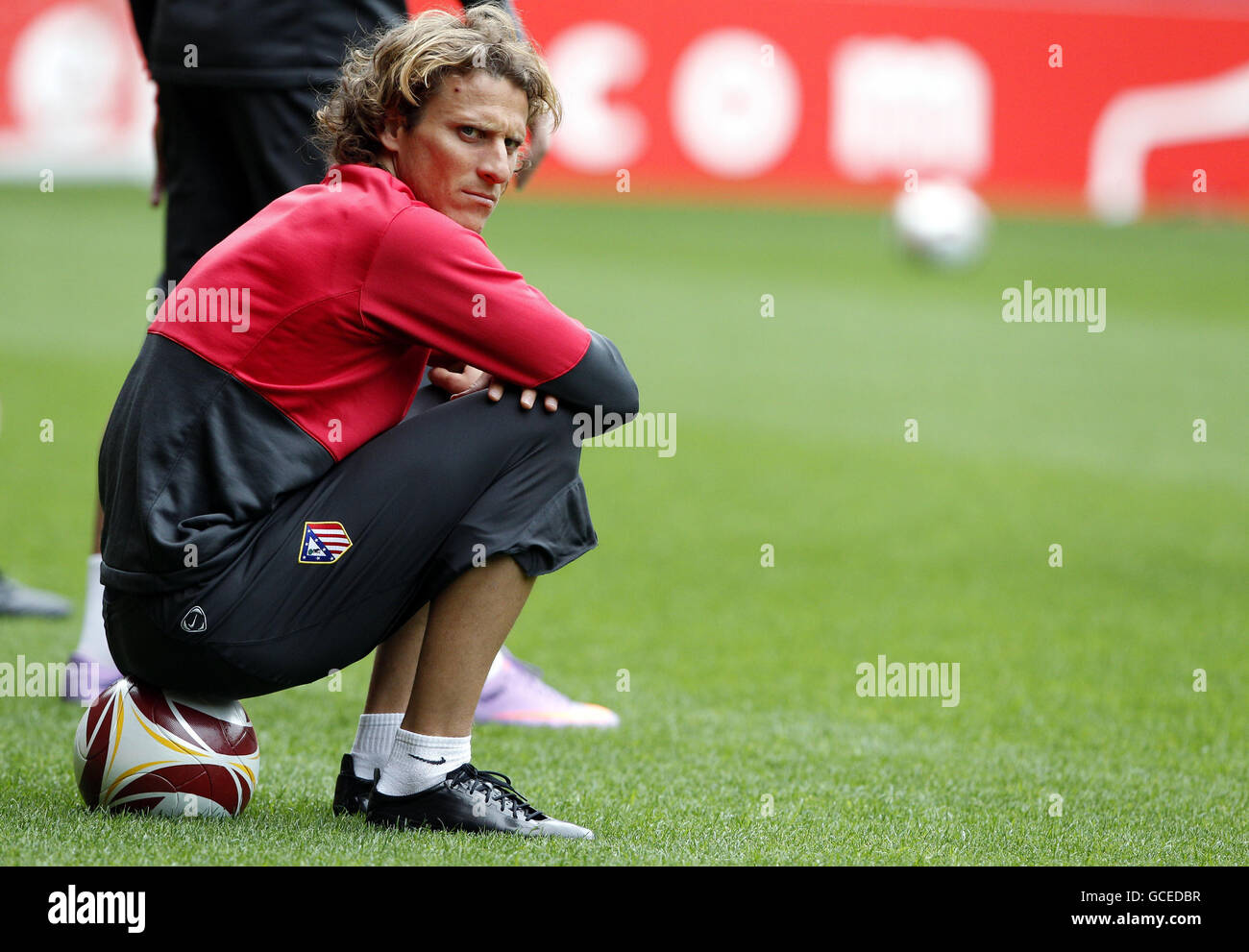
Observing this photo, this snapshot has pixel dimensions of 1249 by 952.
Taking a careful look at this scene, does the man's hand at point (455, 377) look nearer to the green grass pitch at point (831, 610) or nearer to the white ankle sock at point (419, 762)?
the white ankle sock at point (419, 762)

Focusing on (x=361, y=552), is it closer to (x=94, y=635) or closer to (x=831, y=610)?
(x=94, y=635)

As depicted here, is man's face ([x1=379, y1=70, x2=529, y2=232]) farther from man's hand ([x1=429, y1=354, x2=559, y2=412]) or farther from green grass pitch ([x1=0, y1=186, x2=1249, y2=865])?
green grass pitch ([x1=0, y1=186, x2=1249, y2=865])

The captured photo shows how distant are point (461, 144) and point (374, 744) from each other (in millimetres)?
932

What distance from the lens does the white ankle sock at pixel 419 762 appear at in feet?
7.35

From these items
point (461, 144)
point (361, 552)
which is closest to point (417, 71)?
point (461, 144)

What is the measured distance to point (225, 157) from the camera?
305 cm

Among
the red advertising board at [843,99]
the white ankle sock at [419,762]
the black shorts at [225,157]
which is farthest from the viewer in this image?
the red advertising board at [843,99]

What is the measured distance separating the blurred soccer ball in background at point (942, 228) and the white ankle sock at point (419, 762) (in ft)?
43.5

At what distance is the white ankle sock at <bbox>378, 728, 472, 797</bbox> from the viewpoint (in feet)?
7.35

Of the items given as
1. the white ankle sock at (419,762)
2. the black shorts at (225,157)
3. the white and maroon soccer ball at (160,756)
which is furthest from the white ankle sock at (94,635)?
the white ankle sock at (419,762)

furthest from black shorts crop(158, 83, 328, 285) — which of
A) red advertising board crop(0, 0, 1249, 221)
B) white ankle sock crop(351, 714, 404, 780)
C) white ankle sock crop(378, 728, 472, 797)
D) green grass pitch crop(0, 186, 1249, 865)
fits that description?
red advertising board crop(0, 0, 1249, 221)

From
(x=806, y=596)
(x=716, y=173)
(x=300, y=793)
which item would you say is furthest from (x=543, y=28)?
(x=300, y=793)
